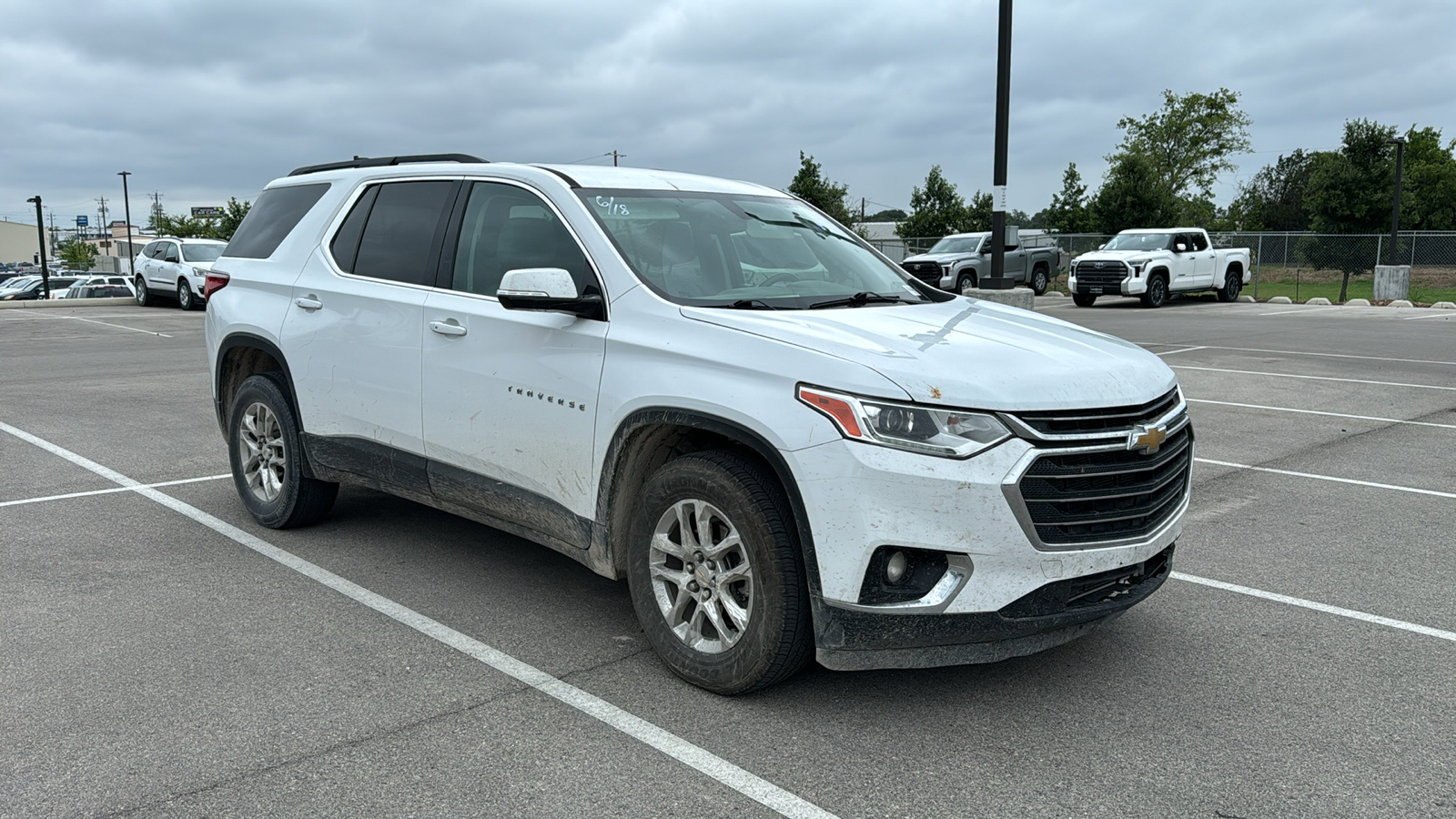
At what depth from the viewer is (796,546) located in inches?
139

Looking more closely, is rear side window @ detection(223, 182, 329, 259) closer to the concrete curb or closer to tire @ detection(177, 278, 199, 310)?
tire @ detection(177, 278, 199, 310)

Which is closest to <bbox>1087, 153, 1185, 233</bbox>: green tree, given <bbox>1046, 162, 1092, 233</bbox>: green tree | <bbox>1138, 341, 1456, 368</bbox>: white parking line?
<bbox>1046, 162, 1092, 233</bbox>: green tree

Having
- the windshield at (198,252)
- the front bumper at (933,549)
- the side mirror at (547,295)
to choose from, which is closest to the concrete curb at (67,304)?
the windshield at (198,252)

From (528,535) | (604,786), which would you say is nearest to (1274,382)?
(528,535)

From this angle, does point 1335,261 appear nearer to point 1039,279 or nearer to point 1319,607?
point 1039,279

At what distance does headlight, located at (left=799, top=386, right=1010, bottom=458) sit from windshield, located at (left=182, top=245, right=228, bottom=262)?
26.9 meters

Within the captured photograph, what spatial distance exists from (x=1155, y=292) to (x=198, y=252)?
2401 centimetres

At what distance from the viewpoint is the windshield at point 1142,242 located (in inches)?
1137

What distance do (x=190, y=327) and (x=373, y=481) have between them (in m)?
18.5

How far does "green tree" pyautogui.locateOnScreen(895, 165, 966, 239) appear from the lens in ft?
169

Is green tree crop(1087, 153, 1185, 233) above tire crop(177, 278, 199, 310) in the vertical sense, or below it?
above

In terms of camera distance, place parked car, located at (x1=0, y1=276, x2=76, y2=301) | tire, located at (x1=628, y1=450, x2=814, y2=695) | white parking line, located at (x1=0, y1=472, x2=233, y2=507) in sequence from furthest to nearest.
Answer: parked car, located at (x1=0, y1=276, x2=76, y2=301) → white parking line, located at (x1=0, y1=472, x2=233, y2=507) → tire, located at (x1=628, y1=450, x2=814, y2=695)

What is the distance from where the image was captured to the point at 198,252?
27609mm

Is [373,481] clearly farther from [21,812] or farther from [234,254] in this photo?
[21,812]
